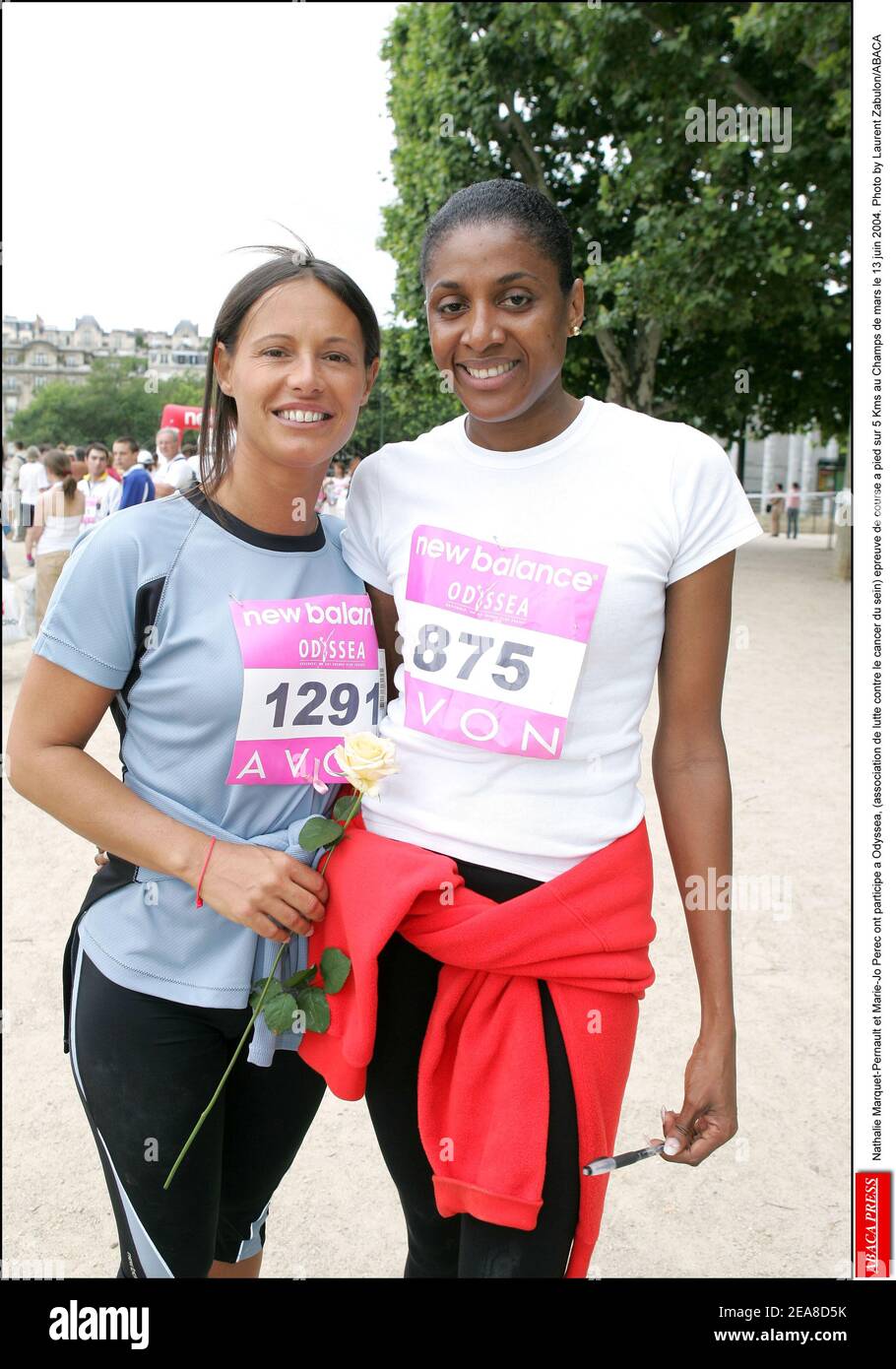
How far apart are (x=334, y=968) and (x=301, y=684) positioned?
Result: 478mm

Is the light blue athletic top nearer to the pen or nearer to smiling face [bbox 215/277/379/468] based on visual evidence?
smiling face [bbox 215/277/379/468]

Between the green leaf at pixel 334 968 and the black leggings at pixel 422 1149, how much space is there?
86 mm

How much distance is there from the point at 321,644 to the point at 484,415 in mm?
Result: 474

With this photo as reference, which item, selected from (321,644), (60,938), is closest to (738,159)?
(60,938)

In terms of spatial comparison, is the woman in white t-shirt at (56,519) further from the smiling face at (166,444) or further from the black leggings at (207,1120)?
the black leggings at (207,1120)

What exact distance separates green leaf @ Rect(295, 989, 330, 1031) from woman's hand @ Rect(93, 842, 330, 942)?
12 centimetres

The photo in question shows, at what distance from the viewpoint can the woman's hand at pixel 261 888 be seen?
5.48ft

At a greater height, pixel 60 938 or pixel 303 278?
pixel 303 278

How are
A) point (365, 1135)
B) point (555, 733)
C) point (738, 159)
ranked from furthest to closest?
point (738, 159), point (365, 1135), point (555, 733)

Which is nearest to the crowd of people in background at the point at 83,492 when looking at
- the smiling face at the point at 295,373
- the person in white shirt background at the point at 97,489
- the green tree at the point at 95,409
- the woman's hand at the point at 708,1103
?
the person in white shirt background at the point at 97,489

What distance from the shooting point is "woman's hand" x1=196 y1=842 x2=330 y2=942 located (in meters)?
1.67
